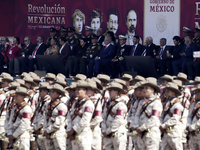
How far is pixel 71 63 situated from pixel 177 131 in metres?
8.98

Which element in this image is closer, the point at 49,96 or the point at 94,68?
the point at 49,96

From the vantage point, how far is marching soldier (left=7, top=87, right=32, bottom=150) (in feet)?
30.5

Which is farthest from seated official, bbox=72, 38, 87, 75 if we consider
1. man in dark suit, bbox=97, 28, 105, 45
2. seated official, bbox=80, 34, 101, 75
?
man in dark suit, bbox=97, 28, 105, 45

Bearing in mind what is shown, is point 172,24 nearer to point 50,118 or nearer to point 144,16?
point 144,16

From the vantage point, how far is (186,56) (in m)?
16.5

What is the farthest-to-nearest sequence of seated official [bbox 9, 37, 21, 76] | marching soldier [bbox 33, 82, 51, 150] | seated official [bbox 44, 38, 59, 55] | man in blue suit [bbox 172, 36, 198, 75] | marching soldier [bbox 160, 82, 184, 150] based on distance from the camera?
1. seated official [bbox 9, 37, 21, 76]
2. seated official [bbox 44, 38, 59, 55]
3. man in blue suit [bbox 172, 36, 198, 75]
4. marching soldier [bbox 33, 82, 51, 150]
5. marching soldier [bbox 160, 82, 184, 150]

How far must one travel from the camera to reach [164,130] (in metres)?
9.65

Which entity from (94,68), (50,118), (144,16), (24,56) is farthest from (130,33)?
(50,118)

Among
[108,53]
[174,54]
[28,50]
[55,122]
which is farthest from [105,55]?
[55,122]

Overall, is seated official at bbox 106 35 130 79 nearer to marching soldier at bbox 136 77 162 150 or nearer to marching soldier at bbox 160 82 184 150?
marching soldier at bbox 160 82 184 150

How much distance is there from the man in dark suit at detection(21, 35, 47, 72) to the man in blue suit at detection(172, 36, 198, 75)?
5075 mm

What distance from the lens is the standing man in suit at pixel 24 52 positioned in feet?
61.4

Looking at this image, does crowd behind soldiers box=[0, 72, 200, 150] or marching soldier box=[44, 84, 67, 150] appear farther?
marching soldier box=[44, 84, 67, 150]

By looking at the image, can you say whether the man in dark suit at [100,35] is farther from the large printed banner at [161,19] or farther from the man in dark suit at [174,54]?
the man in dark suit at [174,54]
